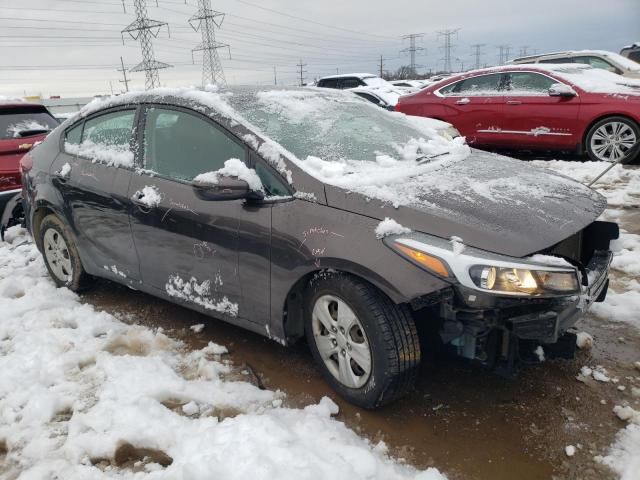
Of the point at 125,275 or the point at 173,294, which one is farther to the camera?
the point at 125,275

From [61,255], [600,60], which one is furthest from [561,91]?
[61,255]

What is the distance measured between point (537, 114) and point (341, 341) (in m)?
6.48

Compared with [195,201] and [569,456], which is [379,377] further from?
[195,201]

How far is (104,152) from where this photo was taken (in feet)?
12.1

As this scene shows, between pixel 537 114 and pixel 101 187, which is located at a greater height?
pixel 537 114

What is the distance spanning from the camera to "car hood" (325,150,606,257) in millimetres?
2240

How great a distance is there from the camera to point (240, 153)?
2.84m

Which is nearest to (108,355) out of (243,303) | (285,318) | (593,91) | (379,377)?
(243,303)

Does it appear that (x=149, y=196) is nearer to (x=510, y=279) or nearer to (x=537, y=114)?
(x=510, y=279)

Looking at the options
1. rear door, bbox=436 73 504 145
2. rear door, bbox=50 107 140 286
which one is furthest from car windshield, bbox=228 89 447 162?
rear door, bbox=436 73 504 145

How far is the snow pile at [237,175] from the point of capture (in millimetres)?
2672

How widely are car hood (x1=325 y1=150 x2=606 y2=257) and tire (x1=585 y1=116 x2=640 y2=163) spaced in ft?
16.6

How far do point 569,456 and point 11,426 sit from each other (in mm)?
2580

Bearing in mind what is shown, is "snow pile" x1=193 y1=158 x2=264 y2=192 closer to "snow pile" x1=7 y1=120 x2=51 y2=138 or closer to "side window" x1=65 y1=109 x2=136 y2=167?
"side window" x1=65 y1=109 x2=136 y2=167
